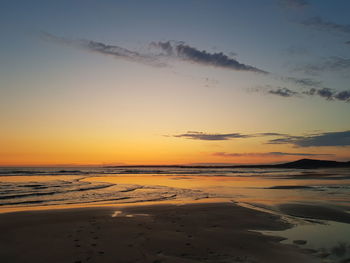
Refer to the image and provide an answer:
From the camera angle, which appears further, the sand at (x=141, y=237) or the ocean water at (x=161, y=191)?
the ocean water at (x=161, y=191)

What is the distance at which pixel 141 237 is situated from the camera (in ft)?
32.6

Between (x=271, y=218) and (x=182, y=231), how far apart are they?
4917mm

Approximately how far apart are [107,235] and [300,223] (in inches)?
309

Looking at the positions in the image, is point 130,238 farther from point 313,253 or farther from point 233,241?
point 313,253

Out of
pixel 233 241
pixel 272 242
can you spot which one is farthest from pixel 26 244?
pixel 272 242

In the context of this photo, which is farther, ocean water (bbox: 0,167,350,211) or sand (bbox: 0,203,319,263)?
ocean water (bbox: 0,167,350,211)

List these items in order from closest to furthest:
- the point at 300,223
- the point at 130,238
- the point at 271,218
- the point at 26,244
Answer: the point at 26,244 → the point at 130,238 → the point at 300,223 → the point at 271,218

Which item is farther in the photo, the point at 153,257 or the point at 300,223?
the point at 300,223

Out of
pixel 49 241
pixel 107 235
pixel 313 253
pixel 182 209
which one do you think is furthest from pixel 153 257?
pixel 182 209

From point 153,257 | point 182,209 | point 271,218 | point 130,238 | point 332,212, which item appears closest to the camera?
point 153,257

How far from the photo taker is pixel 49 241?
9344 mm

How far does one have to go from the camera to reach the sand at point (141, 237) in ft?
25.8

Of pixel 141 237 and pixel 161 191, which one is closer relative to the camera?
pixel 141 237

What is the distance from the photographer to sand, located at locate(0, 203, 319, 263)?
7.87m
